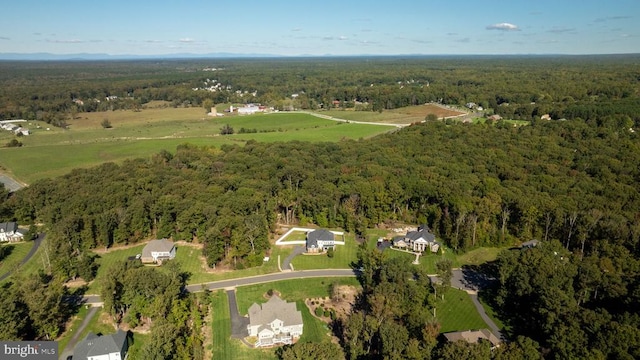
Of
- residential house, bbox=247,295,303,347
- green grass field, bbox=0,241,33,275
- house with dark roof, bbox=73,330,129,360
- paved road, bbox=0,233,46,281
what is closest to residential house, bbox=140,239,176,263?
paved road, bbox=0,233,46,281

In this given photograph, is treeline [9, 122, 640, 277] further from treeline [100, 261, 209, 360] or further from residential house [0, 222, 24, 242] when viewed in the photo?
treeline [100, 261, 209, 360]

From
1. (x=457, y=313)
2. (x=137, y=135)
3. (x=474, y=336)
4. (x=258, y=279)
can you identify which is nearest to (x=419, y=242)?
(x=457, y=313)

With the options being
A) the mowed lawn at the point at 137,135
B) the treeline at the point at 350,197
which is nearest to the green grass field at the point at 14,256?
the treeline at the point at 350,197

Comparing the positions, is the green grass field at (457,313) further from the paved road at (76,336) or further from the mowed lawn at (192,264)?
the paved road at (76,336)

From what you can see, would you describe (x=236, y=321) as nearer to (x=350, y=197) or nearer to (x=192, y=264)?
(x=192, y=264)

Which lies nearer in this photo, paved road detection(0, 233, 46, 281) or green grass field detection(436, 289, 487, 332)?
green grass field detection(436, 289, 487, 332)

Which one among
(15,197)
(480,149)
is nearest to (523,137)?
(480,149)

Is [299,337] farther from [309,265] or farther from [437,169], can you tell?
[437,169]
